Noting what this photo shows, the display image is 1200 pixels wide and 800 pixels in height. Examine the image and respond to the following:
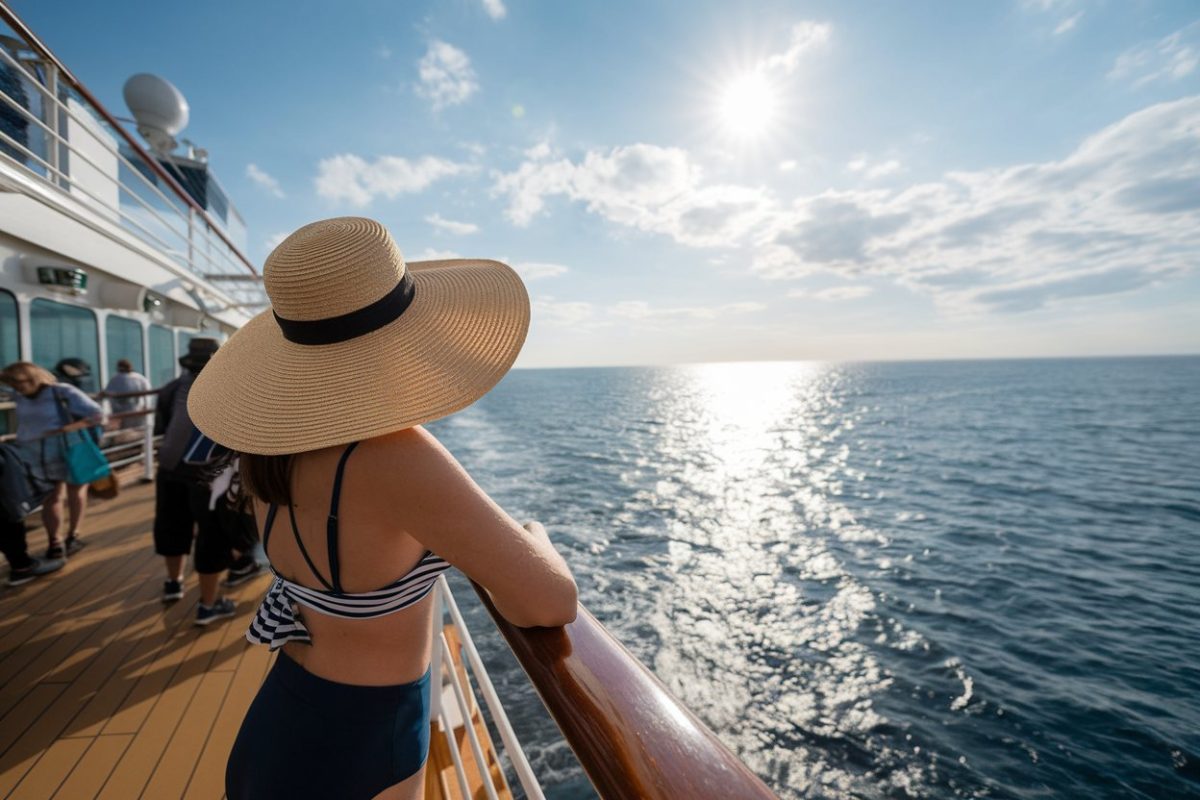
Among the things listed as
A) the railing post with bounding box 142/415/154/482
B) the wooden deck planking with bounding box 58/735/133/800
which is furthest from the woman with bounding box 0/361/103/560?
the railing post with bounding box 142/415/154/482

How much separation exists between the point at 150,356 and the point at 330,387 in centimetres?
938

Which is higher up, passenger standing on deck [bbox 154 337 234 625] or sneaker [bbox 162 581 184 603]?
passenger standing on deck [bbox 154 337 234 625]

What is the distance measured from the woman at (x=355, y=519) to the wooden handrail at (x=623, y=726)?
9 cm

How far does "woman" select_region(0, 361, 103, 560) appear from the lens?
3.65 meters

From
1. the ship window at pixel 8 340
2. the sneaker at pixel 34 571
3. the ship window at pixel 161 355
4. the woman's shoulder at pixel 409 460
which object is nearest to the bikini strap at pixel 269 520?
the woman's shoulder at pixel 409 460

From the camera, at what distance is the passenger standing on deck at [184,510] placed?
9.64 feet

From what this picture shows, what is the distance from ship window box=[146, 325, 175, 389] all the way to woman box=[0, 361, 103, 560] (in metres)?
4.76

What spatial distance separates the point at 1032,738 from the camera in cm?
622

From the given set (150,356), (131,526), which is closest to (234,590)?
(131,526)

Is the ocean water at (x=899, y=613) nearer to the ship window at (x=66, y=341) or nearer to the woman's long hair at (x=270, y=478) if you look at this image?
the woman's long hair at (x=270, y=478)

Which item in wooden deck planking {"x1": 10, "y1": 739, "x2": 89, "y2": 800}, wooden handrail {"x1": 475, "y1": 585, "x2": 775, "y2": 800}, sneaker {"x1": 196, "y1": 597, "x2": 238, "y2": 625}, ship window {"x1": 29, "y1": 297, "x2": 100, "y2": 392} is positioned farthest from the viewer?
ship window {"x1": 29, "y1": 297, "x2": 100, "y2": 392}

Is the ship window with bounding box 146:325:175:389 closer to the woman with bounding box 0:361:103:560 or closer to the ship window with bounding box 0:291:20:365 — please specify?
the ship window with bounding box 0:291:20:365

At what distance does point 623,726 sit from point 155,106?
17614 millimetres

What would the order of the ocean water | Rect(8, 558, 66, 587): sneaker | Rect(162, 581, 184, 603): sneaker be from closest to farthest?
Rect(162, 581, 184, 603): sneaker
Rect(8, 558, 66, 587): sneaker
the ocean water
